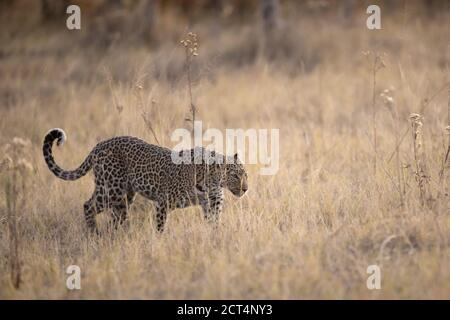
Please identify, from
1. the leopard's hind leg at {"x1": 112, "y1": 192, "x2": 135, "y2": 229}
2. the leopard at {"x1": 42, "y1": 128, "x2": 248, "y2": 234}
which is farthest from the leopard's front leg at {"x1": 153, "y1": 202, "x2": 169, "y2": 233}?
the leopard's hind leg at {"x1": 112, "y1": 192, "x2": 135, "y2": 229}

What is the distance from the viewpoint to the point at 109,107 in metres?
10.9

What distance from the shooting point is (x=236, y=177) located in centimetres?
699

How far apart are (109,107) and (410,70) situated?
5732 mm

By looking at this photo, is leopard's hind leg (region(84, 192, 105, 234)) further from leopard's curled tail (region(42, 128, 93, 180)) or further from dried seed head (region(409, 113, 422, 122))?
dried seed head (region(409, 113, 422, 122))

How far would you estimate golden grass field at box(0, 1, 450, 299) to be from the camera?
18.5 feet

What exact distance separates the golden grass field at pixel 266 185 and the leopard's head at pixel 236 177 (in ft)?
0.74

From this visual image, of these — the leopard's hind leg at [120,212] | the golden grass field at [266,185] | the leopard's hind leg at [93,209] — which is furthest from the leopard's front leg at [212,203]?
the leopard's hind leg at [93,209]

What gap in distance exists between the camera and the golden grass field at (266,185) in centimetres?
564

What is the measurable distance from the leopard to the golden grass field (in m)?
0.25

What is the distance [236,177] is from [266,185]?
3.45 ft

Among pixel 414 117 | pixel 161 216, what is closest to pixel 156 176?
pixel 161 216

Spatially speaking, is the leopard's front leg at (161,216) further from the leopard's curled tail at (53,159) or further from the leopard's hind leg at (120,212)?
the leopard's curled tail at (53,159)

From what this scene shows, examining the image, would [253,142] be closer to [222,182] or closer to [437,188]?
[222,182]
